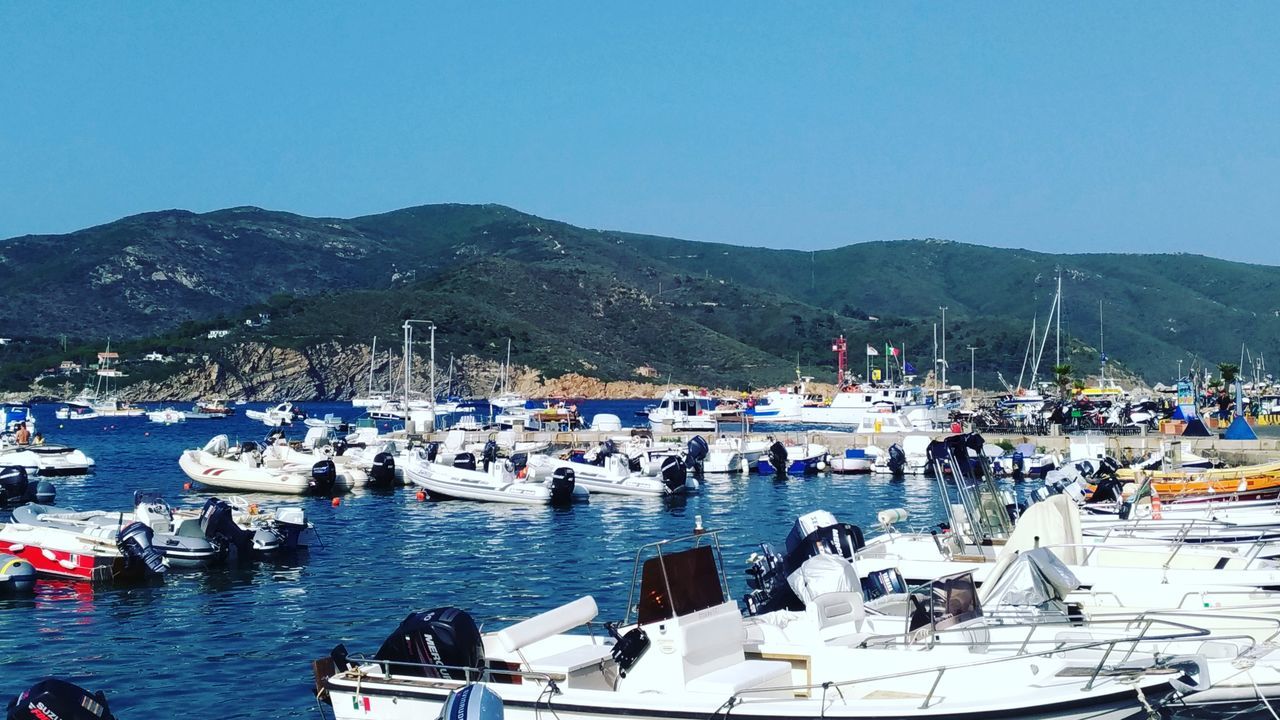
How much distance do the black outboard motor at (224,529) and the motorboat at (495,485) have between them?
14080 mm

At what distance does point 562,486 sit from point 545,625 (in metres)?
29.3

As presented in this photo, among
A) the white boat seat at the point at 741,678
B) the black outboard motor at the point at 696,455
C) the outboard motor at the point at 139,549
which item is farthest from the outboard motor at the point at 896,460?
the white boat seat at the point at 741,678

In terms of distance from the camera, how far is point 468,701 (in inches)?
434

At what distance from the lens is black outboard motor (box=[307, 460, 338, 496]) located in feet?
148

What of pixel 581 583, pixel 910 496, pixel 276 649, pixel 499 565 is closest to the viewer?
pixel 276 649

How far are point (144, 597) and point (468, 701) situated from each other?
16279 millimetres

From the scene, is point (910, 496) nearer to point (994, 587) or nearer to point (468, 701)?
point (994, 587)

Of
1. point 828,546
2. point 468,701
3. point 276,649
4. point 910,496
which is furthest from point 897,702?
point 910,496

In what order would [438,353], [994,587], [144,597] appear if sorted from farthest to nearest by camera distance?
[438,353] → [144,597] → [994,587]

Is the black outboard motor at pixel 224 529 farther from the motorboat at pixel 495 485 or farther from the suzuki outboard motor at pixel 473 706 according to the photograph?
the suzuki outboard motor at pixel 473 706

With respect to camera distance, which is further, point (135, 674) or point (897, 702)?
point (135, 674)

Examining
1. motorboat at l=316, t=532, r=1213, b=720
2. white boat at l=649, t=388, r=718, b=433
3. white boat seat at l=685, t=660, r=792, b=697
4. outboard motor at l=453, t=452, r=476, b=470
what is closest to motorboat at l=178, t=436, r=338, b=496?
outboard motor at l=453, t=452, r=476, b=470

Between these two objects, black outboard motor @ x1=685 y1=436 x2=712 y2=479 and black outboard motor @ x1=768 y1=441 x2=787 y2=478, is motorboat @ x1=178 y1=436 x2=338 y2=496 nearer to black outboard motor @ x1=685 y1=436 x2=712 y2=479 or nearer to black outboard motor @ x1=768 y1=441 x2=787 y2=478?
black outboard motor @ x1=685 y1=436 x2=712 y2=479

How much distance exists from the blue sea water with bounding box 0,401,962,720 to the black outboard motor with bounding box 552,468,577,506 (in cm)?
95
